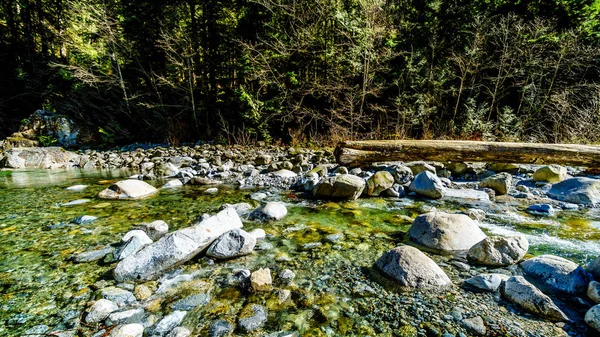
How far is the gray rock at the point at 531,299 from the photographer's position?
1.49m

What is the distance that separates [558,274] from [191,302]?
2370 millimetres

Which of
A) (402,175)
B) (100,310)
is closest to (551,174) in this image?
(402,175)

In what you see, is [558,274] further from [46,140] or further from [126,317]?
[46,140]

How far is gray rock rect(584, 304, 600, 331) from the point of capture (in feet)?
4.46

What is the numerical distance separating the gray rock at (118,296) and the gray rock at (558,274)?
→ 2.65m

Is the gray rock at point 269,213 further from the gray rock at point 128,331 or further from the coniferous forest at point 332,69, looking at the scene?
the coniferous forest at point 332,69

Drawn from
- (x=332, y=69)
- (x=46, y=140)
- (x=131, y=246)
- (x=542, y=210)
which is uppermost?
(x=332, y=69)

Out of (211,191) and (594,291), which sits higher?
A: (594,291)

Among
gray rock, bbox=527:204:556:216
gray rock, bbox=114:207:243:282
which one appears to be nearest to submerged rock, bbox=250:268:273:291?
gray rock, bbox=114:207:243:282

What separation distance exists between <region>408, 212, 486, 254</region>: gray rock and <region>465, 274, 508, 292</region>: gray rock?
0.47 m

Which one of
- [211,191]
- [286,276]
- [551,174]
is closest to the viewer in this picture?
[286,276]

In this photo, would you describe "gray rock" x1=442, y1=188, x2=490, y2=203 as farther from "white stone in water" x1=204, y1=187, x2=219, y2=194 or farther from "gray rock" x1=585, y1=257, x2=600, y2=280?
"white stone in water" x1=204, y1=187, x2=219, y2=194

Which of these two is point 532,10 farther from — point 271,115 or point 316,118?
point 271,115

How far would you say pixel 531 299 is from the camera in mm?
1550
